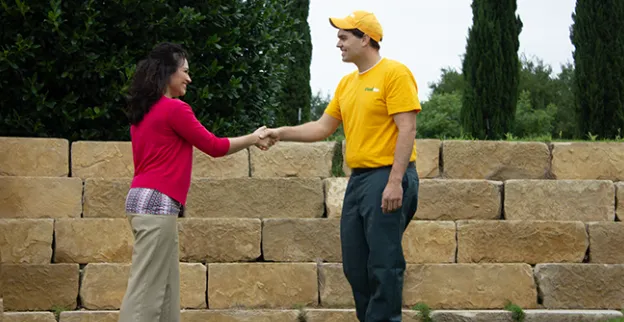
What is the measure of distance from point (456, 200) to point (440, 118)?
20.9 m

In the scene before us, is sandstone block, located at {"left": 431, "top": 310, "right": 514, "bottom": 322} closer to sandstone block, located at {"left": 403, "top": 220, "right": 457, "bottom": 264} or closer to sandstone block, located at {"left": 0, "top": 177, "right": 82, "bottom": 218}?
sandstone block, located at {"left": 403, "top": 220, "right": 457, "bottom": 264}

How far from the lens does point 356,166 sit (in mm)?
4980

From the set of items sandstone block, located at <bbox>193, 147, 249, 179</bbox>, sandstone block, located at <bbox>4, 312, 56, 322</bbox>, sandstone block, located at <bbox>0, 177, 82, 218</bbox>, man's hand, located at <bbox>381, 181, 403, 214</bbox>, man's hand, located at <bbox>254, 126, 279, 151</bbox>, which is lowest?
sandstone block, located at <bbox>4, 312, 56, 322</bbox>

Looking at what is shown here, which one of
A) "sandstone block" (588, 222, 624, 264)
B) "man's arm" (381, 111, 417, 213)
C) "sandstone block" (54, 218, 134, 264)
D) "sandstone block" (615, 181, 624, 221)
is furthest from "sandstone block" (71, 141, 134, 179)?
"sandstone block" (615, 181, 624, 221)

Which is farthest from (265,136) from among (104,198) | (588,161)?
(588,161)

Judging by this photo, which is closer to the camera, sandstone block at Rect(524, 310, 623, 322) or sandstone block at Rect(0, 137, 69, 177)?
sandstone block at Rect(524, 310, 623, 322)

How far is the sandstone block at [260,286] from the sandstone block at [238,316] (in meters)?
0.12

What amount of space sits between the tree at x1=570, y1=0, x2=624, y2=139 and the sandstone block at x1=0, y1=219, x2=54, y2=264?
6651 mm

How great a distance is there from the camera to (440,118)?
28172mm

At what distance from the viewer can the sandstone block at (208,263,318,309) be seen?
23.7 feet

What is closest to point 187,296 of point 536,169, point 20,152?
point 20,152

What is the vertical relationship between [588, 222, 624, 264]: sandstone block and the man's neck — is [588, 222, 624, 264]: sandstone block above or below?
below

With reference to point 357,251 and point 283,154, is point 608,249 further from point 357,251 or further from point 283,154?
Answer: point 357,251

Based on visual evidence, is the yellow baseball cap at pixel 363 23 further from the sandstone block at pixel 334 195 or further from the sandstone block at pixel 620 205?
the sandstone block at pixel 620 205
